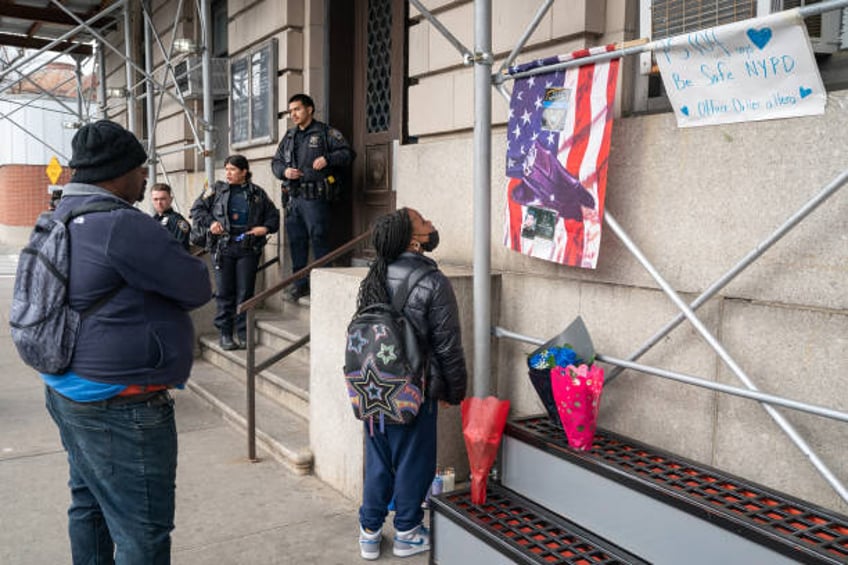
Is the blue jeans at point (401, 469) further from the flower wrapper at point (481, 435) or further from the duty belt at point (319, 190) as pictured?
the duty belt at point (319, 190)

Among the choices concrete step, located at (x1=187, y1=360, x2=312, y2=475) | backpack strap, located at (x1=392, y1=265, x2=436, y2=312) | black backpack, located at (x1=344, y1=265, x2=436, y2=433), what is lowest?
concrete step, located at (x1=187, y1=360, x2=312, y2=475)

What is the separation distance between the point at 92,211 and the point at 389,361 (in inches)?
57.8

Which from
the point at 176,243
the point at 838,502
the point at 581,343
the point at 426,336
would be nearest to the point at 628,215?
the point at 581,343

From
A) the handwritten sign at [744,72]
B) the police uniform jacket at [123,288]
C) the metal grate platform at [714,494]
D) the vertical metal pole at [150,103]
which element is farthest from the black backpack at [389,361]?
the vertical metal pole at [150,103]

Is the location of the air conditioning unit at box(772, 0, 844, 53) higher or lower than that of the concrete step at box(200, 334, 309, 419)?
higher

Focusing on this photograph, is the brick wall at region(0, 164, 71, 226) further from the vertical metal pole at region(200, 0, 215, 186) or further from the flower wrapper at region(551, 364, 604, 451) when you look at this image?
the flower wrapper at region(551, 364, 604, 451)

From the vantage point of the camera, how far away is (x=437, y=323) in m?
3.58

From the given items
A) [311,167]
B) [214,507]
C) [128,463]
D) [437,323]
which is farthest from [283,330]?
[128,463]

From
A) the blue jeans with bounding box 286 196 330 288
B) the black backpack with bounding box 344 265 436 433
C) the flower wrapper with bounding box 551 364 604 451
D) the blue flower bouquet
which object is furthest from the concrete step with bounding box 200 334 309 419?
the flower wrapper with bounding box 551 364 604 451

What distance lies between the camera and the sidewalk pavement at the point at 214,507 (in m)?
3.89

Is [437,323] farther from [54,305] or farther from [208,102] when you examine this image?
[208,102]

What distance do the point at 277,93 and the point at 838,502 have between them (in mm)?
6874

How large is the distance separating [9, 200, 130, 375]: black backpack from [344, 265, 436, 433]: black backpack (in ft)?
4.21

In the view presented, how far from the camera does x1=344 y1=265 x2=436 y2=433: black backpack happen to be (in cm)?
349
